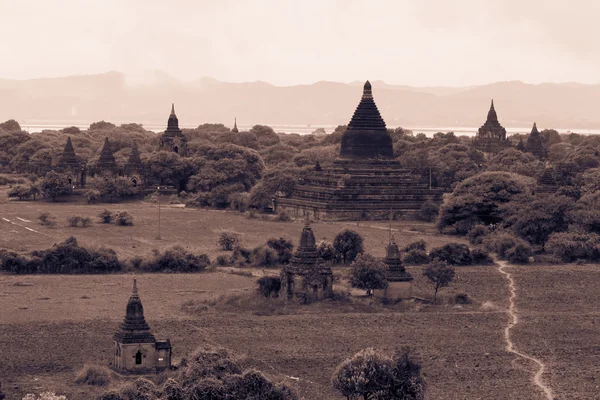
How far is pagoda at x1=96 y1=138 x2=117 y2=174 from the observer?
10406cm

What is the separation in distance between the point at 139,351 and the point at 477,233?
31692 millimetres

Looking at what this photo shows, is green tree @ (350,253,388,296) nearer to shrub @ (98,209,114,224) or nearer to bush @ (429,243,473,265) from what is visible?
bush @ (429,243,473,265)

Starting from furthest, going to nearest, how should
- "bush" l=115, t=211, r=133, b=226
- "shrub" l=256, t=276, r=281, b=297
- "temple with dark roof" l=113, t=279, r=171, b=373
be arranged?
"bush" l=115, t=211, r=133, b=226
"shrub" l=256, t=276, r=281, b=297
"temple with dark roof" l=113, t=279, r=171, b=373

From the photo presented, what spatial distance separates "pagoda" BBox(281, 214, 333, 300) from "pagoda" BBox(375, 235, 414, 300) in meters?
1.93

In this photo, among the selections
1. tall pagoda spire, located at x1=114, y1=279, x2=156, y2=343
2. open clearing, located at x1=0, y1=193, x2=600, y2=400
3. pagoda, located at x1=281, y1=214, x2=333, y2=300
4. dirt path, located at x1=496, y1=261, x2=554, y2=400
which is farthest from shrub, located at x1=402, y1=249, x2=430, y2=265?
tall pagoda spire, located at x1=114, y1=279, x2=156, y2=343

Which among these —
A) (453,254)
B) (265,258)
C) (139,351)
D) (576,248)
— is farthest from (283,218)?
(139,351)

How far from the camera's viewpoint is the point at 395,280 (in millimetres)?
54969

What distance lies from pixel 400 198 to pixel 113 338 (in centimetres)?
4247

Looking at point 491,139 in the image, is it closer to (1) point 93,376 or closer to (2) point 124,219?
(2) point 124,219

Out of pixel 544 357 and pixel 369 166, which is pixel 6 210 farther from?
pixel 544 357

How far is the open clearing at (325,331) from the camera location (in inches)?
1663

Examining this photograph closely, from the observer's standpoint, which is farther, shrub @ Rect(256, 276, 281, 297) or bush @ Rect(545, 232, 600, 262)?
bush @ Rect(545, 232, 600, 262)

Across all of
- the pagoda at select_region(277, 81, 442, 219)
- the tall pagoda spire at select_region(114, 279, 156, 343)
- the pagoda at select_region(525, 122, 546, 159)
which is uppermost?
the pagoda at select_region(525, 122, 546, 159)

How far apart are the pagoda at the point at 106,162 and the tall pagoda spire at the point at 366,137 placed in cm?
1977
